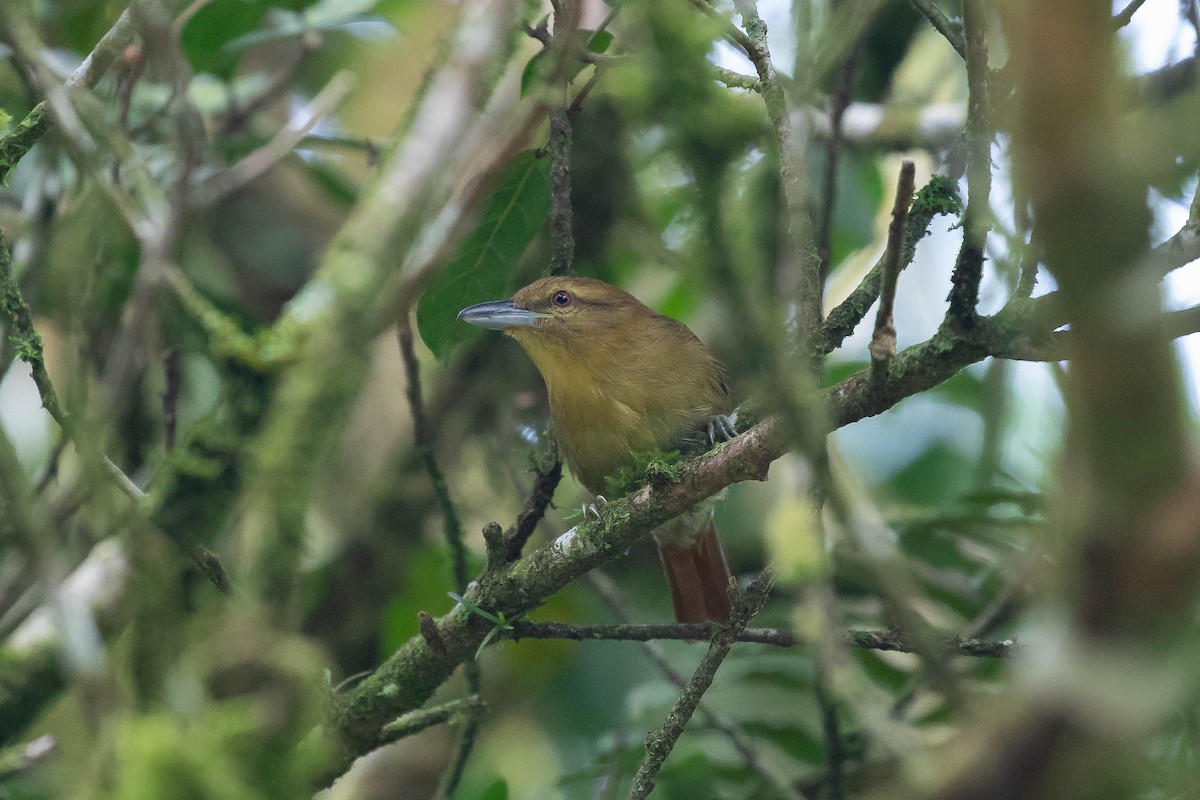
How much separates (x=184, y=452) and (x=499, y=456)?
7.07ft

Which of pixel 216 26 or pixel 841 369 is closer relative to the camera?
pixel 216 26

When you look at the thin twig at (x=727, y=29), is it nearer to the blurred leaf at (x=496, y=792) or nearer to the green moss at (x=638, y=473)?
the green moss at (x=638, y=473)

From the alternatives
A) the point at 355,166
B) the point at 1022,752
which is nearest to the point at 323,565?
the point at 355,166

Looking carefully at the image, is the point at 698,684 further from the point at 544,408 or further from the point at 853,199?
the point at 853,199

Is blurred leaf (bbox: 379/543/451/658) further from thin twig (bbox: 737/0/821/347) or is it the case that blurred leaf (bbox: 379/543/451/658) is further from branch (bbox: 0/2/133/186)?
thin twig (bbox: 737/0/821/347)

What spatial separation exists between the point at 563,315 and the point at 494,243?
0.84 meters

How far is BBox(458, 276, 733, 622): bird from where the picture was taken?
378cm

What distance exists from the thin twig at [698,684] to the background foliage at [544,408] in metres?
0.05

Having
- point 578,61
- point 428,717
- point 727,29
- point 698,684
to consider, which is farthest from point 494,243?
point 698,684

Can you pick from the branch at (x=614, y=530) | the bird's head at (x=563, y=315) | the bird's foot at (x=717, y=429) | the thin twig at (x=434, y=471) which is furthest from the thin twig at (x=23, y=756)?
the bird's foot at (x=717, y=429)

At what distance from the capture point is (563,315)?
4055mm

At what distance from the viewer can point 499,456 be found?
477 cm

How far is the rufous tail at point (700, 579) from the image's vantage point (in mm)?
4230

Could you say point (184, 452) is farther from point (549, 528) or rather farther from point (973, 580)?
point (973, 580)
